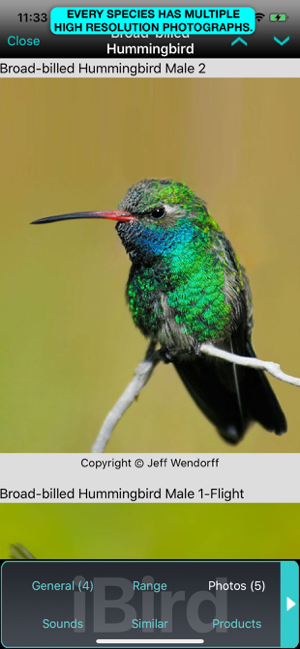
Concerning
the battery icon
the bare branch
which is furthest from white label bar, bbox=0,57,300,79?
the bare branch

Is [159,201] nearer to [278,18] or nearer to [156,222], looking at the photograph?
[156,222]

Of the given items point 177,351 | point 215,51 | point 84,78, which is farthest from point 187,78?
point 177,351

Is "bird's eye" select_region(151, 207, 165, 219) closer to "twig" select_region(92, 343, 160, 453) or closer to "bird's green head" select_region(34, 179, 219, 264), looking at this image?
"bird's green head" select_region(34, 179, 219, 264)

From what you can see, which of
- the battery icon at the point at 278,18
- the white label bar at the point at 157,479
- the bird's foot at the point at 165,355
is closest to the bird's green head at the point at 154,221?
the bird's foot at the point at 165,355

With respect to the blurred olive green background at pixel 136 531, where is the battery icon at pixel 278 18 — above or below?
above

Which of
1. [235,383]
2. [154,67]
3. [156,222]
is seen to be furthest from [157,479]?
[154,67]

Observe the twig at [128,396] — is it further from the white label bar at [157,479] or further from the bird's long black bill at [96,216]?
the bird's long black bill at [96,216]

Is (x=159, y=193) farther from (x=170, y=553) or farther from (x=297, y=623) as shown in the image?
(x=297, y=623)
